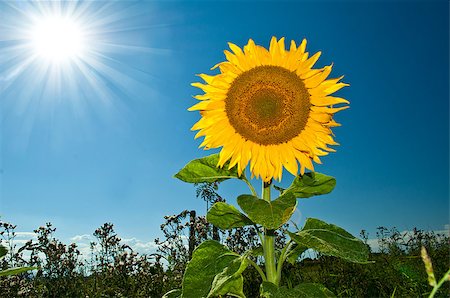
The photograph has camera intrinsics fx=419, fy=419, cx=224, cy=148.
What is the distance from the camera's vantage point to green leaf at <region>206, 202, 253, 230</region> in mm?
2873

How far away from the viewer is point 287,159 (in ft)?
10.1

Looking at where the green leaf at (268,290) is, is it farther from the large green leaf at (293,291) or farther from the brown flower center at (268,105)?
the brown flower center at (268,105)

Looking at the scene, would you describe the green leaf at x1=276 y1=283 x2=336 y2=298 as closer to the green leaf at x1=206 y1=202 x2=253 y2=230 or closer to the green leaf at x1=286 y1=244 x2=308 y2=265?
the green leaf at x1=286 y1=244 x2=308 y2=265

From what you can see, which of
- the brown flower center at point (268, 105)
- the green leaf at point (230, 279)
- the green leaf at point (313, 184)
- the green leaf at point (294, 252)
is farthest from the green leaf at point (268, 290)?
the brown flower center at point (268, 105)

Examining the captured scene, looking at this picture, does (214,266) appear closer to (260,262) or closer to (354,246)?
(354,246)

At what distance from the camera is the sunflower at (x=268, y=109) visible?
302cm

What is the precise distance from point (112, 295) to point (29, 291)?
1.51m

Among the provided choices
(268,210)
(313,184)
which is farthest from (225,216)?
(313,184)

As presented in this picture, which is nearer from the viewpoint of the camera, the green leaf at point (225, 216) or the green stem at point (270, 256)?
the green stem at point (270, 256)

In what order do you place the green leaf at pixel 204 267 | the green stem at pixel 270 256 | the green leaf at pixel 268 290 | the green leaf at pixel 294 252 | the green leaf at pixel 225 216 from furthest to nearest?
the green leaf at pixel 294 252, the green leaf at pixel 225 216, the green stem at pixel 270 256, the green leaf at pixel 204 267, the green leaf at pixel 268 290

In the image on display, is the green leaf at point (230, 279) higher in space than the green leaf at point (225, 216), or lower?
lower

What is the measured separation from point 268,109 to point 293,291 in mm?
1296

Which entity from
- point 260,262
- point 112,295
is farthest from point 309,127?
point 260,262

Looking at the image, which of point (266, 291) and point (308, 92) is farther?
point (308, 92)
